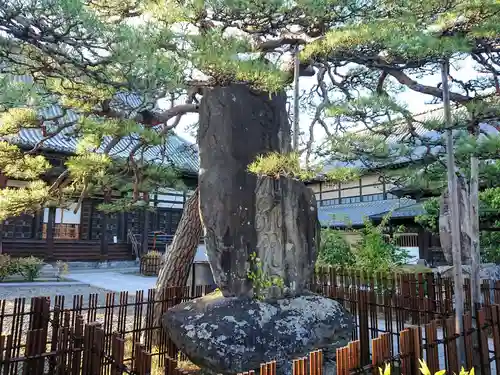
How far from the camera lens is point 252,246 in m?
3.83

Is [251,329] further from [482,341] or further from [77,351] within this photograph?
[482,341]

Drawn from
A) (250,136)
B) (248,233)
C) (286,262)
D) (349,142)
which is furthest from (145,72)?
(349,142)

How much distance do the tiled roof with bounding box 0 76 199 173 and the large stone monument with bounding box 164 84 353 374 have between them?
1004 millimetres

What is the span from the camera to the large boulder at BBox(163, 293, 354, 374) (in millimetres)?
3158

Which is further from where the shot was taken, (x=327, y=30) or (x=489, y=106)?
(x=489, y=106)

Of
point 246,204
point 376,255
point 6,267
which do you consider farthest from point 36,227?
point 246,204

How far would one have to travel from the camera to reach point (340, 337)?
3.57 meters

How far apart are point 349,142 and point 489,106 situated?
1.53 m

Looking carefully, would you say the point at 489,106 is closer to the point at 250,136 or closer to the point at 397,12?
the point at 397,12

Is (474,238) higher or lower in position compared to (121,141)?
lower

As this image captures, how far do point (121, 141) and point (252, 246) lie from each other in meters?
12.6

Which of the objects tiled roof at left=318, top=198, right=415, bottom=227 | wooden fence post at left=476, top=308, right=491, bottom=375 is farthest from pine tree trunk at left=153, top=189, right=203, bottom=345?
tiled roof at left=318, top=198, right=415, bottom=227

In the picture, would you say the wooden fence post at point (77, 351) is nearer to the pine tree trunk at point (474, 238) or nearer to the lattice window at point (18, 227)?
the pine tree trunk at point (474, 238)

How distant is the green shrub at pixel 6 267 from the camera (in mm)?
12009
